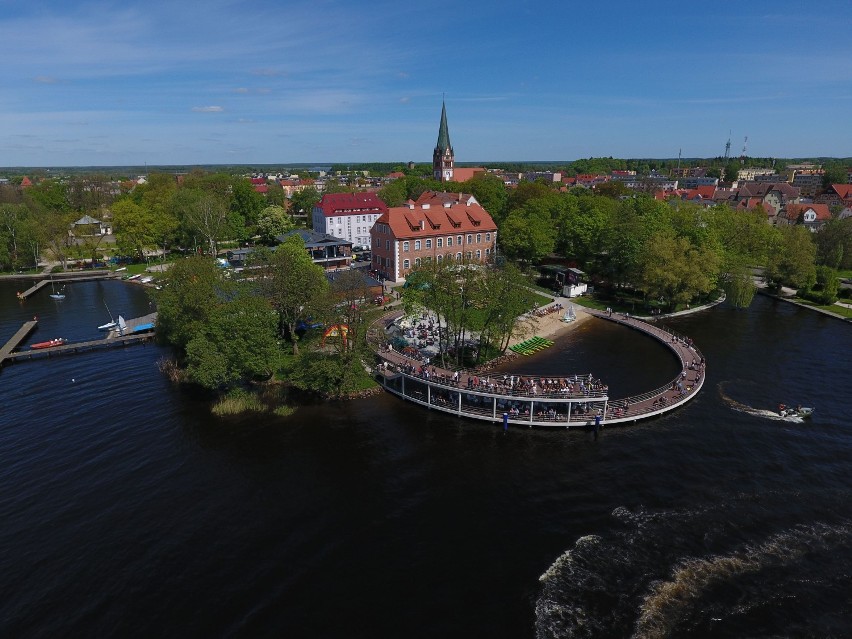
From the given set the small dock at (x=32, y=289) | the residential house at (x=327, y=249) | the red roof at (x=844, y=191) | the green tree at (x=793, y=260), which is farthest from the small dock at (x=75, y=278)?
the red roof at (x=844, y=191)

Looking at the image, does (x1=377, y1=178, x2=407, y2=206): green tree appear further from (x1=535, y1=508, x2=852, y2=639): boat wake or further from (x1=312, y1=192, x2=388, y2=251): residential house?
(x1=535, y1=508, x2=852, y2=639): boat wake

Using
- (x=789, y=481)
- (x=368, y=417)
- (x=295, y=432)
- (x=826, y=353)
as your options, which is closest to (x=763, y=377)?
(x=826, y=353)

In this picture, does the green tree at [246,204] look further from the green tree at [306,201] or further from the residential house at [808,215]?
the residential house at [808,215]

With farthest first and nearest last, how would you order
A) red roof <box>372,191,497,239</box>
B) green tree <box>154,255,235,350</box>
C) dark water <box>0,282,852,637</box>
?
red roof <box>372,191,497,239</box> < green tree <box>154,255,235,350</box> < dark water <box>0,282,852,637</box>

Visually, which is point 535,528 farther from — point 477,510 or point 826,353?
point 826,353

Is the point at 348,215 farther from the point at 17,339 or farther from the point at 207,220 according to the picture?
the point at 17,339

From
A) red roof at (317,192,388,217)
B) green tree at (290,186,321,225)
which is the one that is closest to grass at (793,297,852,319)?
red roof at (317,192,388,217)
